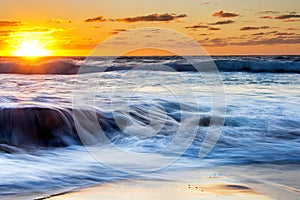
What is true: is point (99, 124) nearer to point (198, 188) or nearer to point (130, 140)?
point (130, 140)

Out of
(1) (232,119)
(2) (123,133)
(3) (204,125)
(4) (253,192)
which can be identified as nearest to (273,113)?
(1) (232,119)

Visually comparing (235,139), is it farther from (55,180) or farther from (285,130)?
(55,180)

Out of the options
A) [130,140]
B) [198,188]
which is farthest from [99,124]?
[198,188]

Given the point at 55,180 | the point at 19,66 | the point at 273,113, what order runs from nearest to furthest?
the point at 55,180 → the point at 273,113 → the point at 19,66

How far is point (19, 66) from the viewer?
109 ft

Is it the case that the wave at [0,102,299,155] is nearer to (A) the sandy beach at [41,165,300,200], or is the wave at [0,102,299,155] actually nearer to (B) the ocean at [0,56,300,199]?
(B) the ocean at [0,56,300,199]

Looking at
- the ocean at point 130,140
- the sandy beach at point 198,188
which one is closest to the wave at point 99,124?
the ocean at point 130,140

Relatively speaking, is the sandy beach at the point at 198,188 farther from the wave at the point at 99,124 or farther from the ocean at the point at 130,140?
the wave at the point at 99,124

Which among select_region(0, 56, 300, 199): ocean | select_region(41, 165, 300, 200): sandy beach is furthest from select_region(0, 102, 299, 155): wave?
select_region(41, 165, 300, 200): sandy beach

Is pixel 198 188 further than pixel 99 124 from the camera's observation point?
No

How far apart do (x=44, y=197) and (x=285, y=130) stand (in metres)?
5.72

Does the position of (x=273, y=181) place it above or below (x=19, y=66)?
below

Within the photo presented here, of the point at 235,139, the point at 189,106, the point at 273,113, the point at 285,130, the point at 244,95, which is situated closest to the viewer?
the point at 235,139

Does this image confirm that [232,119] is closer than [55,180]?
No
